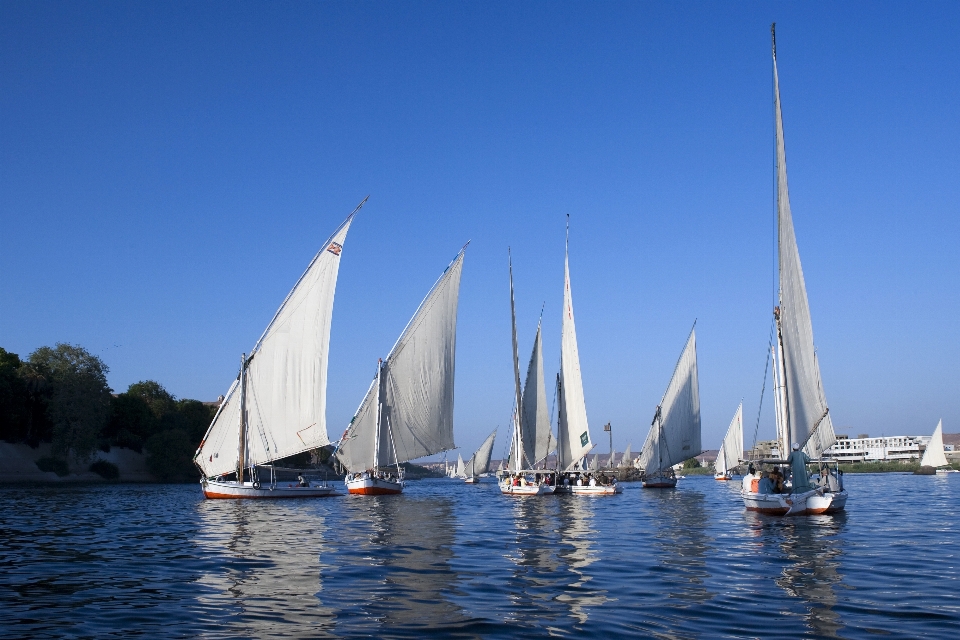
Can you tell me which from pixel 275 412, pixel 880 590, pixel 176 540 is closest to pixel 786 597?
pixel 880 590

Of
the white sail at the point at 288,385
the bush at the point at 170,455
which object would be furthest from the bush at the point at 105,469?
the white sail at the point at 288,385

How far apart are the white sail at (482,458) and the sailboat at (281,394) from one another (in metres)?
89.4

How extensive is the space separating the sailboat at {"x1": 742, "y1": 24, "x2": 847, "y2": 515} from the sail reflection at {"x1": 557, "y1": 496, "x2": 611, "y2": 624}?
29.6 feet

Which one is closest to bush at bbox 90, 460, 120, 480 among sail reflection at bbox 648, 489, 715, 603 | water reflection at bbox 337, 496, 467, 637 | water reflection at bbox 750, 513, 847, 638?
water reflection at bbox 337, 496, 467, 637

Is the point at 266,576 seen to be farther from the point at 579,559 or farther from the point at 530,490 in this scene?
the point at 530,490

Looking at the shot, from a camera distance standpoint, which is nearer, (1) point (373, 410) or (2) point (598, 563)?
(2) point (598, 563)

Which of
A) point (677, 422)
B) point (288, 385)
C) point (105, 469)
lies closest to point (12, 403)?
point (105, 469)

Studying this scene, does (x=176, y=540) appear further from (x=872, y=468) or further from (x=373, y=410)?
(x=872, y=468)

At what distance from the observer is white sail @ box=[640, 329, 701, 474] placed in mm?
74438

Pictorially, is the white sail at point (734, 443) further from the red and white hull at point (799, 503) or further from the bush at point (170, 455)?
the red and white hull at point (799, 503)

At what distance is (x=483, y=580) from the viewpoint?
52.6 feet

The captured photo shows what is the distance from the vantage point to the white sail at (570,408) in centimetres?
6200

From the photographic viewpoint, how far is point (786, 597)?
46.0 feet

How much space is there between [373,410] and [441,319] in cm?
919
